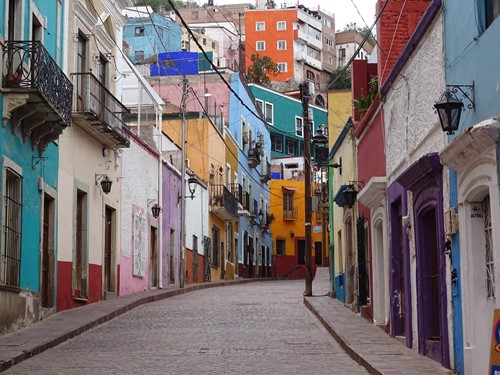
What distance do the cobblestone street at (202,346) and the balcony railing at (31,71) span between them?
3.94 metres

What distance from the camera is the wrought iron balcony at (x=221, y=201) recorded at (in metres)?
39.4

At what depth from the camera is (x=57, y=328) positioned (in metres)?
15.2

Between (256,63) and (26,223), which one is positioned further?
(256,63)

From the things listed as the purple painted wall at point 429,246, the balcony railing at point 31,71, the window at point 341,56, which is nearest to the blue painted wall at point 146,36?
the window at point 341,56

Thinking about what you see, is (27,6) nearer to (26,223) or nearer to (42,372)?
(26,223)

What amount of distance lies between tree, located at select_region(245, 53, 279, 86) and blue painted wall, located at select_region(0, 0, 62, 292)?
58.1 m

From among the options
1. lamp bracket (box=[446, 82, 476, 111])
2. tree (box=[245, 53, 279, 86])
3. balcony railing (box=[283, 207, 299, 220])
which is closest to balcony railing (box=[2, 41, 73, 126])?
lamp bracket (box=[446, 82, 476, 111])

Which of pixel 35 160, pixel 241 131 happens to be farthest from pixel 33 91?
pixel 241 131

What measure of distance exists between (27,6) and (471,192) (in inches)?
355

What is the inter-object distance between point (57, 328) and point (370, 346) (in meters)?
5.28

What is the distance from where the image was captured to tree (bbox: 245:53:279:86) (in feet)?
250

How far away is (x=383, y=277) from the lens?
54.5 feet

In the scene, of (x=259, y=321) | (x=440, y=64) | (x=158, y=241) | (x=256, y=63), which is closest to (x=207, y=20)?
(x=256, y=63)

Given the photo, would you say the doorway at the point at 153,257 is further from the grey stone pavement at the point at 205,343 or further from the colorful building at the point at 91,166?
the grey stone pavement at the point at 205,343
